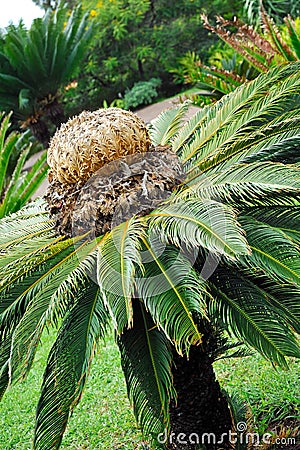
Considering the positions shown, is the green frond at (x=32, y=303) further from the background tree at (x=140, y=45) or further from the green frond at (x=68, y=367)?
the background tree at (x=140, y=45)

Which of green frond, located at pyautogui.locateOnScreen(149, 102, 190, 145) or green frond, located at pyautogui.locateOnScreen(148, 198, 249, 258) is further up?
green frond, located at pyautogui.locateOnScreen(149, 102, 190, 145)

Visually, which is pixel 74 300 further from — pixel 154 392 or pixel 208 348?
pixel 208 348

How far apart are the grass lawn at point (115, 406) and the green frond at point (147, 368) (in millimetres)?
1279

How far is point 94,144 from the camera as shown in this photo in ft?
7.82

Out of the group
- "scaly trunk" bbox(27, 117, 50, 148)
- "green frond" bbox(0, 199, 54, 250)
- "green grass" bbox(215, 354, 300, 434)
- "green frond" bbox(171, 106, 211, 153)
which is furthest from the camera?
"scaly trunk" bbox(27, 117, 50, 148)

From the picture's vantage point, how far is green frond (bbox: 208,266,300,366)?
2.07 metres

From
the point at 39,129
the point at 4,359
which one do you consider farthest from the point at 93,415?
the point at 39,129

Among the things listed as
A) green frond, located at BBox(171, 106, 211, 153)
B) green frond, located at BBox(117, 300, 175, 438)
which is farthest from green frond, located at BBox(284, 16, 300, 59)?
green frond, located at BBox(117, 300, 175, 438)

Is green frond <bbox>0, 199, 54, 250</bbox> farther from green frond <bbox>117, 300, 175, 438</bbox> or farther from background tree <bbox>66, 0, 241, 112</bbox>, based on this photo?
background tree <bbox>66, 0, 241, 112</bbox>

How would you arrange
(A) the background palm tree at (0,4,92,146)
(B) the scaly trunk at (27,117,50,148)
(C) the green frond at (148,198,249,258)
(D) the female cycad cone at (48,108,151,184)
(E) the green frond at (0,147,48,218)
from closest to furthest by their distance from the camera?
(C) the green frond at (148,198,249,258) → (D) the female cycad cone at (48,108,151,184) → (E) the green frond at (0,147,48,218) → (A) the background palm tree at (0,4,92,146) → (B) the scaly trunk at (27,117,50,148)

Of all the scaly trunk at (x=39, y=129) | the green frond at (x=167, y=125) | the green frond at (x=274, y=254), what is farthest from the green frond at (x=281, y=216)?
the scaly trunk at (x=39, y=129)

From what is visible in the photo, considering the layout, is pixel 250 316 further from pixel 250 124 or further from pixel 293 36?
pixel 293 36

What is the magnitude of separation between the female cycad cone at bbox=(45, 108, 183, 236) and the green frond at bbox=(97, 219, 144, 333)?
0.13m

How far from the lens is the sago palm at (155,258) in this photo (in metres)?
1.94
